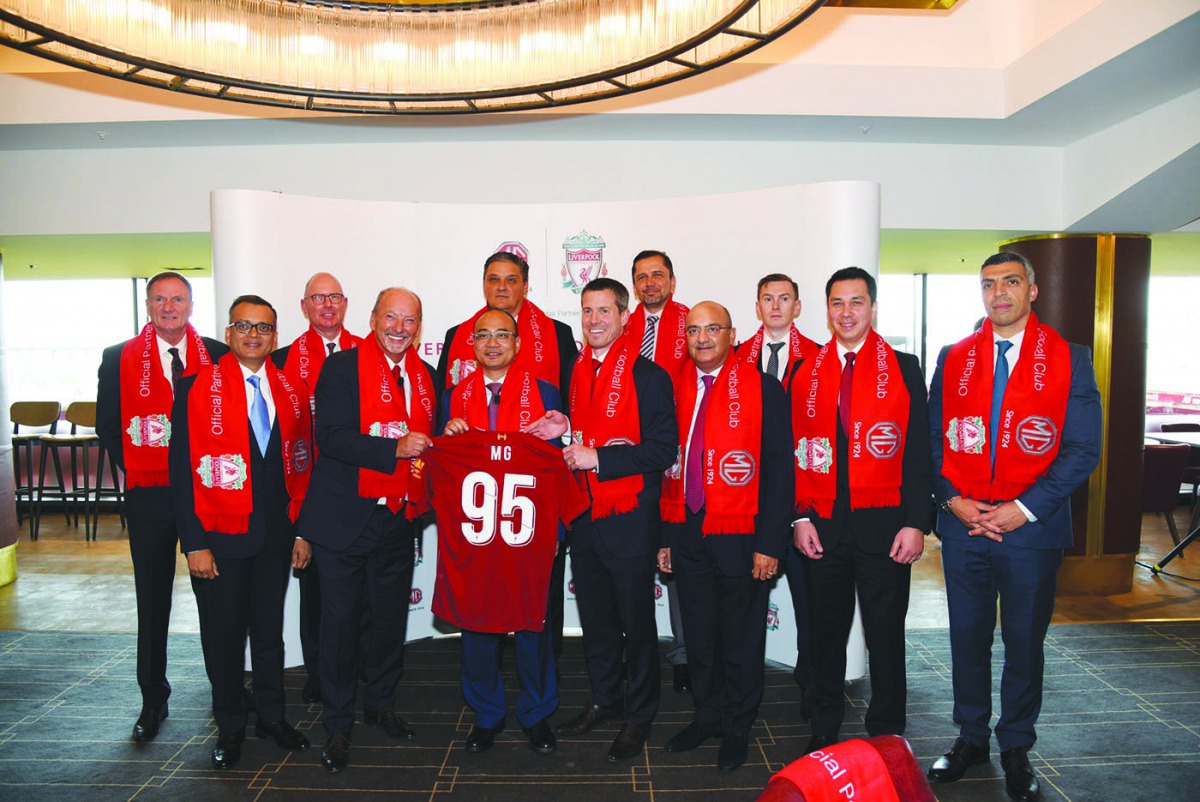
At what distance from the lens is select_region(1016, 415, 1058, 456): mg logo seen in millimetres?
2941

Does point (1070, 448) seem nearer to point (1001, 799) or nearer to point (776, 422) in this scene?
point (776, 422)

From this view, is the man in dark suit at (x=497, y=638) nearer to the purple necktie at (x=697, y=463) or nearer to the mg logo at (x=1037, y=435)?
the purple necktie at (x=697, y=463)

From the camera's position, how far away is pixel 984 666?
3109 mm

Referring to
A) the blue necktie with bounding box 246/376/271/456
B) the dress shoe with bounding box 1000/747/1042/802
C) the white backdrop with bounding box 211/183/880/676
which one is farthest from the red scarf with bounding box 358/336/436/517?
the dress shoe with bounding box 1000/747/1042/802

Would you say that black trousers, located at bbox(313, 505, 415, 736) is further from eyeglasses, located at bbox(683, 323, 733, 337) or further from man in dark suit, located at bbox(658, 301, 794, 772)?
eyeglasses, located at bbox(683, 323, 733, 337)

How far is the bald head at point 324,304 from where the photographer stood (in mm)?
3814

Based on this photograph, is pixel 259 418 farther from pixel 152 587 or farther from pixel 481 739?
pixel 481 739

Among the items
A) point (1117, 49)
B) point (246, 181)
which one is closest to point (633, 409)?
point (1117, 49)

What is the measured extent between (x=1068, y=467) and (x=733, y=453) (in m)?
1.15

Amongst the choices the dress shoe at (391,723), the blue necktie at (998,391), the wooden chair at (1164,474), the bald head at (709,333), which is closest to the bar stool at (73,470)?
the dress shoe at (391,723)

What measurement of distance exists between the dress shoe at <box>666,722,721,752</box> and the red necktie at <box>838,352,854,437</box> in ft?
4.17

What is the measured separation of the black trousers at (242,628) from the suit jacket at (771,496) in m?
1.69

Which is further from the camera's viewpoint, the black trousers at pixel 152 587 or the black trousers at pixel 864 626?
the black trousers at pixel 152 587

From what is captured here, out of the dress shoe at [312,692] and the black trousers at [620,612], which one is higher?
the black trousers at [620,612]
